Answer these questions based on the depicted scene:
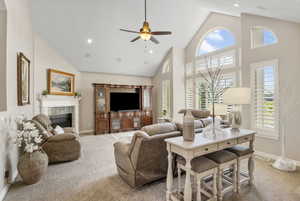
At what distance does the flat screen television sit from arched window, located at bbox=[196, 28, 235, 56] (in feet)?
11.1

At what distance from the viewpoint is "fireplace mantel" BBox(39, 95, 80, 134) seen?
16.2ft

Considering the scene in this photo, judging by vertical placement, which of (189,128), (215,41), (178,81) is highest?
(215,41)

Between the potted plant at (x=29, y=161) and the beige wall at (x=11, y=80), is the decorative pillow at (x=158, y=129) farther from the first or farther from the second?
the beige wall at (x=11, y=80)

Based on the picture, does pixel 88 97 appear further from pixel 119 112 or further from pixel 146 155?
pixel 146 155

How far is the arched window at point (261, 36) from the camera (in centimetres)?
375

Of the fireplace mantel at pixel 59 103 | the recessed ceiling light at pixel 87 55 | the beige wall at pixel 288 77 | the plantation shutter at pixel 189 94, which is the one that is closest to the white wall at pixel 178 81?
the plantation shutter at pixel 189 94

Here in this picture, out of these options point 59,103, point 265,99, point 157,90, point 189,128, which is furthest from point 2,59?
point 157,90

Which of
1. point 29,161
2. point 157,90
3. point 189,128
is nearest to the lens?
point 189,128

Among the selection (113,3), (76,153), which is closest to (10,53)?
(76,153)

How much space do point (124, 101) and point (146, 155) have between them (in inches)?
188

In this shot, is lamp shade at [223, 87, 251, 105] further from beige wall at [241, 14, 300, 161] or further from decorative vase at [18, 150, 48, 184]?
decorative vase at [18, 150, 48, 184]

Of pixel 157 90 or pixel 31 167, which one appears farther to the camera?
pixel 157 90

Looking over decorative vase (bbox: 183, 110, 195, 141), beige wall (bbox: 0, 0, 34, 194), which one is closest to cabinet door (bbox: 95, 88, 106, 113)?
beige wall (bbox: 0, 0, 34, 194)

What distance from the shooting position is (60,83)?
552 centimetres
